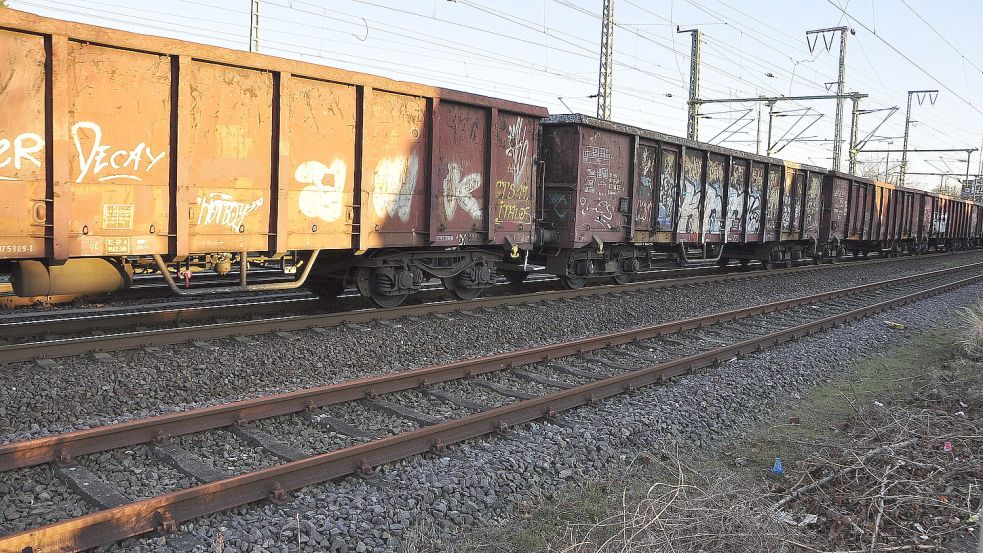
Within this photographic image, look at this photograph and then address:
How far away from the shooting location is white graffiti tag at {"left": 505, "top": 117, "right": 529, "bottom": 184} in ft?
36.6

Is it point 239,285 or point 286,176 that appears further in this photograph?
point 239,285

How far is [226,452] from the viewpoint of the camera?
4.86 meters

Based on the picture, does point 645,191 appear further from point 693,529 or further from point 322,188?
point 693,529

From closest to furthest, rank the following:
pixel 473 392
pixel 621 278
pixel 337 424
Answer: pixel 337 424 < pixel 473 392 < pixel 621 278

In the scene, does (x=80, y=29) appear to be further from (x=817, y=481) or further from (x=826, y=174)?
(x=826, y=174)

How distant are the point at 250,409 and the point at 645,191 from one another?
10480 millimetres

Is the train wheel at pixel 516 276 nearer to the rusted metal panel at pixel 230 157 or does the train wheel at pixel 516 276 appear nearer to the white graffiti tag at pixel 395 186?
the white graffiti tag at pixel 395 186

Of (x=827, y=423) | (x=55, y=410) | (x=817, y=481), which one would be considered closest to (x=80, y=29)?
(x=55, y=410)

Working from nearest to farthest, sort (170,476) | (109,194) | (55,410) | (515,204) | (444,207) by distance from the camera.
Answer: (170,476) → (55,410) → (109,194) → (444,207) → (515,204)

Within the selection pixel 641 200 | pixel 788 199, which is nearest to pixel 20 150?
pixel 641 200

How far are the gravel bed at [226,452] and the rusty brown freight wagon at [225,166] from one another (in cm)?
287

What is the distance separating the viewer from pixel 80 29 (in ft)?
21.6

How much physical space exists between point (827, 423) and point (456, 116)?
638 centimetres

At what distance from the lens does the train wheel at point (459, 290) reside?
10.9m
